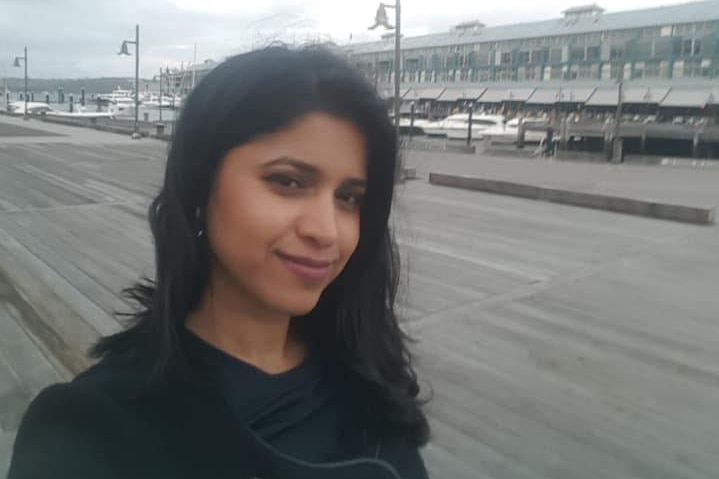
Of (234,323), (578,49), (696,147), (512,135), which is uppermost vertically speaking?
(578,49)

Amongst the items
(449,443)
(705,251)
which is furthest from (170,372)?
(705,251)

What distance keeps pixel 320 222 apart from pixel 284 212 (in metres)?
0.06

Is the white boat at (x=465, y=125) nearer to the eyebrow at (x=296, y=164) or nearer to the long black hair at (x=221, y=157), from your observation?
the long black hair at (x=221, y=157)

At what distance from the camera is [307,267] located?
1068 millimetres

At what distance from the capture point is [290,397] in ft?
3.75

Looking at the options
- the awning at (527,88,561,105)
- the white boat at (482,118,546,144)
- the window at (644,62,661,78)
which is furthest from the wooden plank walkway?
the awning at (527,88,561,105)

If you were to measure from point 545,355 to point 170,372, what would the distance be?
3453mm

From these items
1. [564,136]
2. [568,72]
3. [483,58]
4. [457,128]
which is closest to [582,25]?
[568,72]

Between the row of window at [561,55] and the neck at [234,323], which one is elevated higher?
the row of window at [561,55]

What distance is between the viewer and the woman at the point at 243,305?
3.11 ft

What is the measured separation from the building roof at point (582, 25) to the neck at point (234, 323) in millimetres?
35728

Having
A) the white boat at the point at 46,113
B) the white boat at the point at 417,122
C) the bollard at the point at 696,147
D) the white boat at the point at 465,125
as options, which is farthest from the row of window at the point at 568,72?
the white boat at the point at 46,113

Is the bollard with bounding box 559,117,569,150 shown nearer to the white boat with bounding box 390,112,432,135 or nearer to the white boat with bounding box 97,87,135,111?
the white boat with bounding box 390,112,432,135

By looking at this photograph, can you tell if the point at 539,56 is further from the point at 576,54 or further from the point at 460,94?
the point at 460,94
